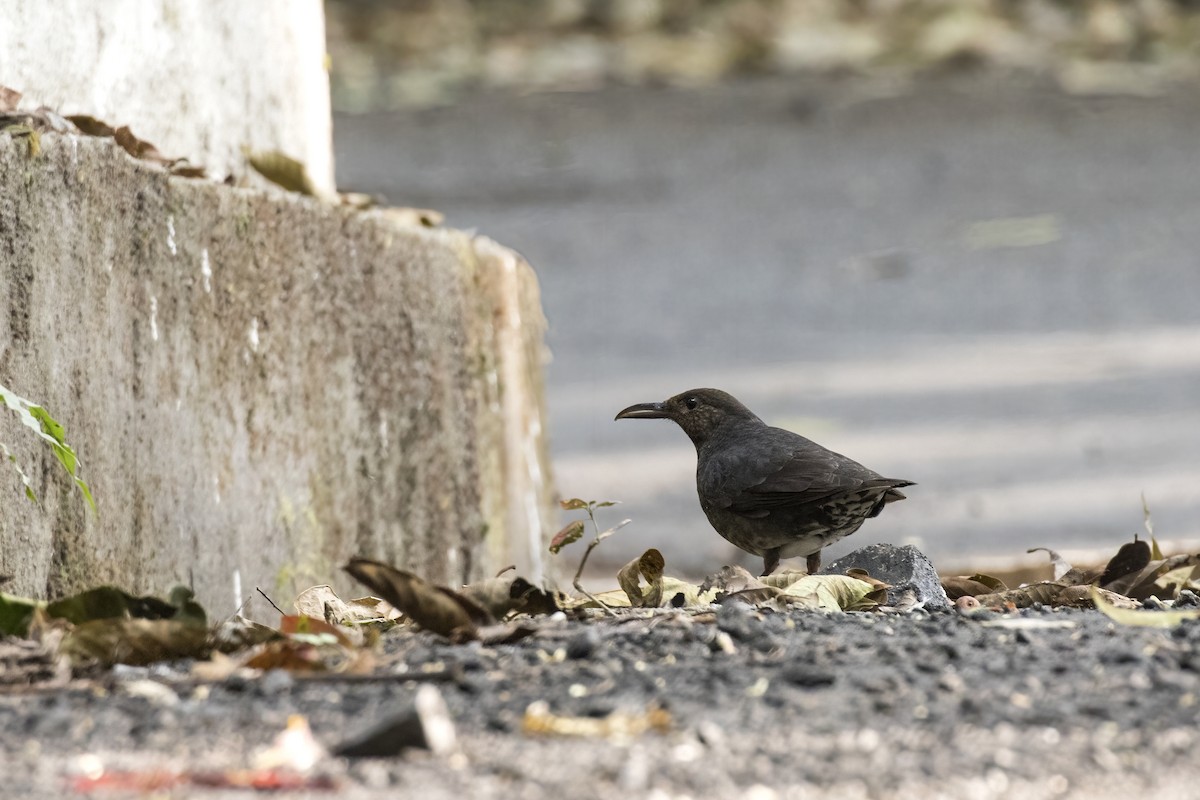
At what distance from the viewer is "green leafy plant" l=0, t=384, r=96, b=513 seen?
9.69 feet

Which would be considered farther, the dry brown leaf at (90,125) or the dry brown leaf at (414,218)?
the dry brown leaf at (414,218)

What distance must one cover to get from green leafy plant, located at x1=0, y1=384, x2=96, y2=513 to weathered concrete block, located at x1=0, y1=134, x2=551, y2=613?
0.07 meters

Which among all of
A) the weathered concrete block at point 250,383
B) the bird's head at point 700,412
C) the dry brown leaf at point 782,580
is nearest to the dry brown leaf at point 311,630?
the weathered concrete block at point 250,383

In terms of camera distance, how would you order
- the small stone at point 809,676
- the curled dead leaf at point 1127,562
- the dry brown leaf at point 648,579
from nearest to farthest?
the small stone at point 809,676
the dry brown leaf at point 648,579
the curled dead leaf at point 1127,562

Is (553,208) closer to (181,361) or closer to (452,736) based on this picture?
(181,361)

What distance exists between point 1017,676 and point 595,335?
6854mm

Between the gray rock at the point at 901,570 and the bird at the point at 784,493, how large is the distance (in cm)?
42

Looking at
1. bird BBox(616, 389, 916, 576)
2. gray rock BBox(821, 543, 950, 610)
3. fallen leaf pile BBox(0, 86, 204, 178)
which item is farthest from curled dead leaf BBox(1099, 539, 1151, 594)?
fallen leaf pile BBox(0, 86, 204, 178)

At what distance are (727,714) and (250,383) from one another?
201cm

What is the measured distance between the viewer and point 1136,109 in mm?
13695

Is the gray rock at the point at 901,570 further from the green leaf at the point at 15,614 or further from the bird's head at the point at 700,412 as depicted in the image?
the green leaf at the point at 15,614

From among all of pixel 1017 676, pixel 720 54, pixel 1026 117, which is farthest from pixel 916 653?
pixel 720 54

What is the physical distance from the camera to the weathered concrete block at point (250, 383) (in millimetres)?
3396

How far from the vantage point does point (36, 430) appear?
9.73 ft
